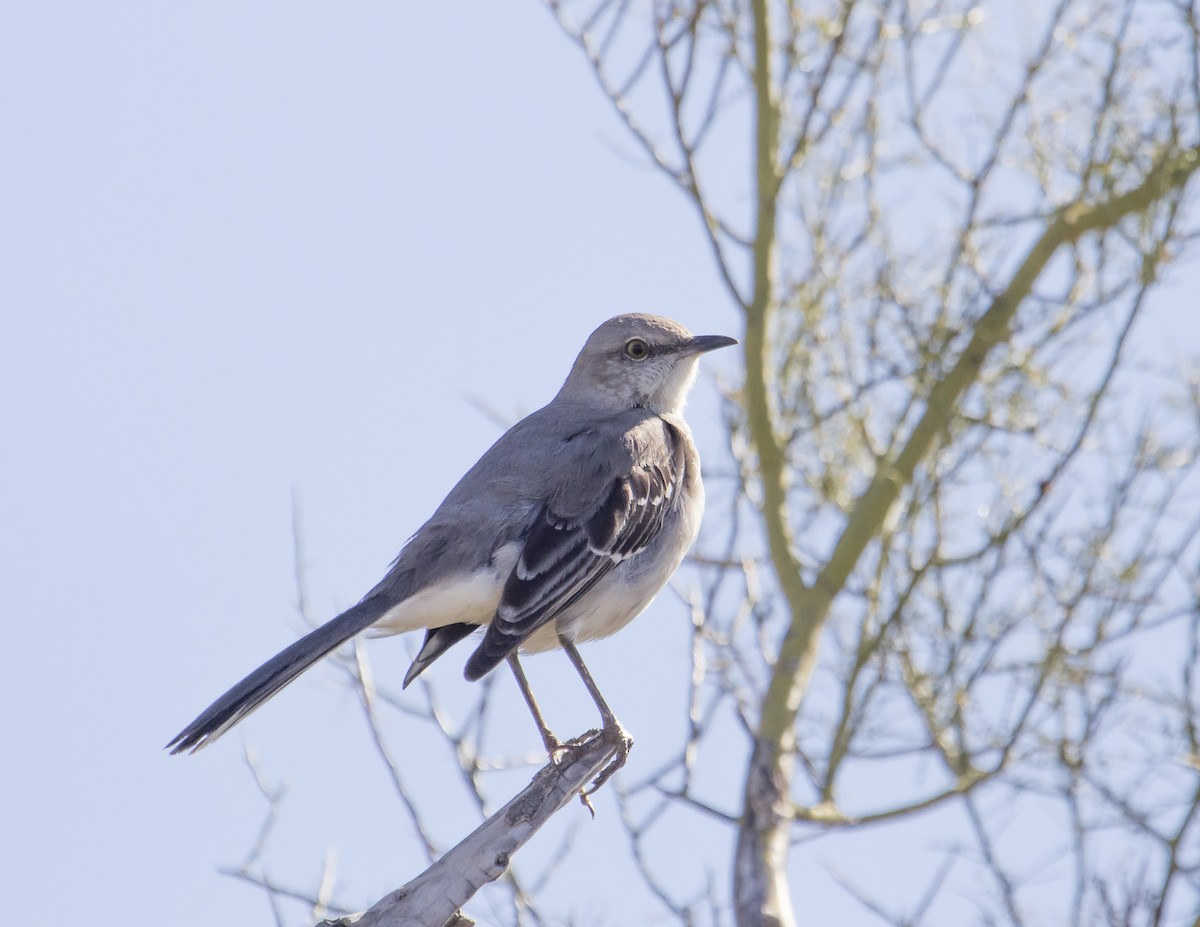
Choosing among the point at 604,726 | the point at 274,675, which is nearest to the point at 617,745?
the point at 604,726

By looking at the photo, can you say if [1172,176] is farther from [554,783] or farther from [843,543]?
[554,783]

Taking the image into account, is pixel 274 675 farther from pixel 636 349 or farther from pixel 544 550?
pixel 636 349

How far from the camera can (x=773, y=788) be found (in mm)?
6848

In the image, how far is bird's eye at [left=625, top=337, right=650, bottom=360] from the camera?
20.6 feet

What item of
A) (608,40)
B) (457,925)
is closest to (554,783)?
(457,925)

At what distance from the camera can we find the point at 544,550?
205 inches

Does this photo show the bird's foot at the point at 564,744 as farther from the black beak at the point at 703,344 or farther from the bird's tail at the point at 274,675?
the black beak at the point at 703,344

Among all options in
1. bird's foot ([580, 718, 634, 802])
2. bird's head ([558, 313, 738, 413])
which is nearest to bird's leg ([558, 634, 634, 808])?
bird's foot ([580, 718, 634, 802])

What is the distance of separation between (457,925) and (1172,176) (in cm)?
530

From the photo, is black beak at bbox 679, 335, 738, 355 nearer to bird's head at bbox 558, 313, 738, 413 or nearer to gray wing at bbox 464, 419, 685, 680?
bird's head at bbox 558, 313, 738, 413

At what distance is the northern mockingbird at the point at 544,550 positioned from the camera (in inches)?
201

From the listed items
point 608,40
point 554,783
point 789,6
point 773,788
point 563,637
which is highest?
point 789,6

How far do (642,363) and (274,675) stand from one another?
7.18ft

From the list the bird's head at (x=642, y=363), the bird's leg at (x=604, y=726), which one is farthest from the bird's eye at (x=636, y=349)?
the bird's leg at (x=604, y=726)
